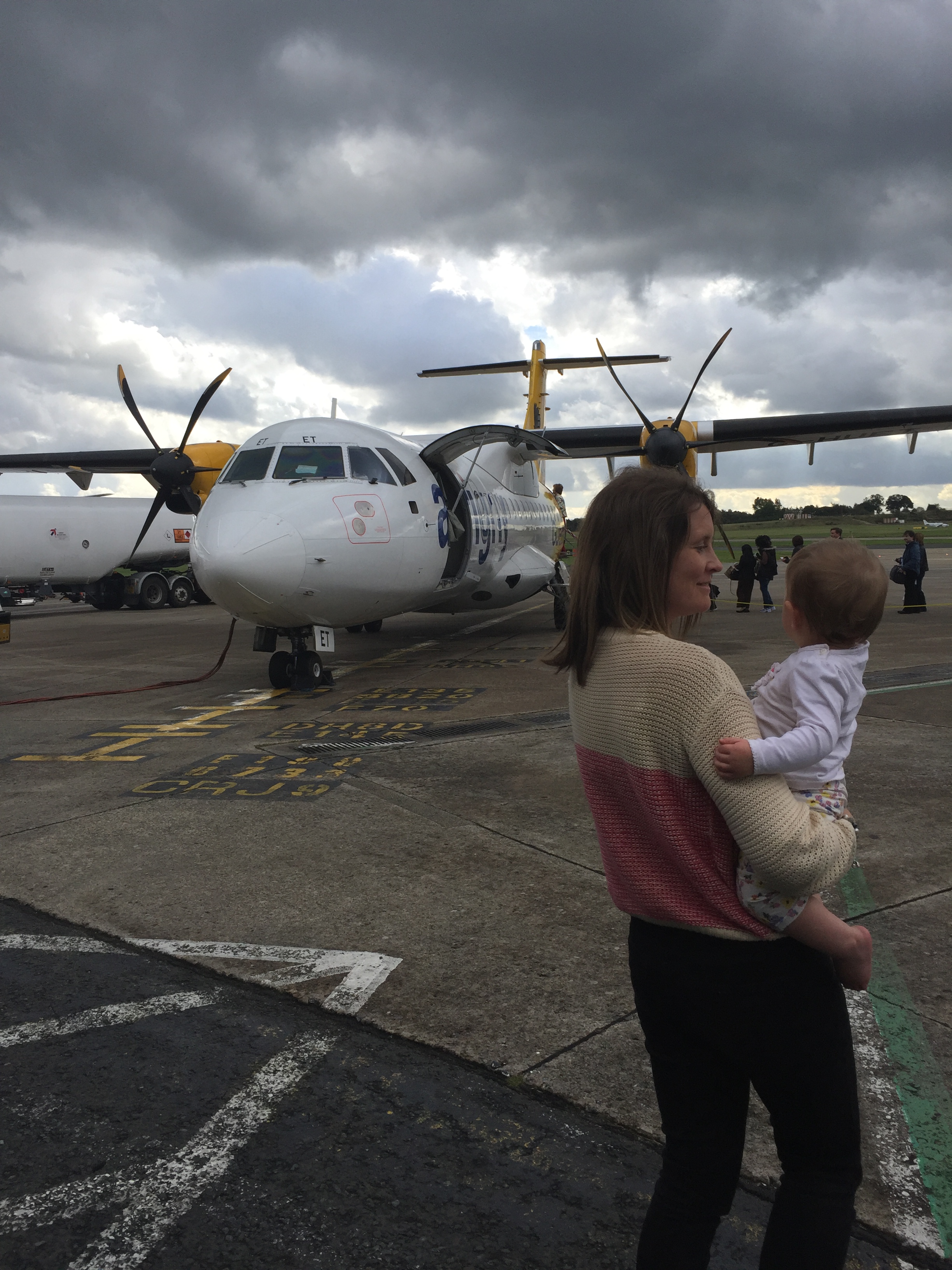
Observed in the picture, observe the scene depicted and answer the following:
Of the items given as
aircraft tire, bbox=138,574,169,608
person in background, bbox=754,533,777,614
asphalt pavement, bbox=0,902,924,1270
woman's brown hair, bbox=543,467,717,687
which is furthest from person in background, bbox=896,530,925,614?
aircraft tire, bbox=138,574,169,608

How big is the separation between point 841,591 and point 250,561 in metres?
7.34

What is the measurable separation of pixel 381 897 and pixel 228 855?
3.48 feet

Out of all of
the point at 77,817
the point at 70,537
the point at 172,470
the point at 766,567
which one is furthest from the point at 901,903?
the point at 70,537

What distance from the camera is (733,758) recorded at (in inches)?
59.9

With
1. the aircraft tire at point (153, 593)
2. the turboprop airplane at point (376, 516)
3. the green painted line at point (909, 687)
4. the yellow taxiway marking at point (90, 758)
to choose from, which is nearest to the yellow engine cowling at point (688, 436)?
the turboprop airplane at point (376, 516)

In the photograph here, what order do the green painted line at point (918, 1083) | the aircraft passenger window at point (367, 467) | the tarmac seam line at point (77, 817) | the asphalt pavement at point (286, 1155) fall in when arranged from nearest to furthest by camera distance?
the asphalt pavement at point (286, 1155) → the green painted line at point (918, 1083) → the tarmac seam line at point (77, 817) → the aircraft passenger window at point (367, 467)

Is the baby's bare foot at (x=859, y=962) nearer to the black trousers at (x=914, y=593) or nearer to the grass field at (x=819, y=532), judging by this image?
the black trousers at (x=914, y=593)

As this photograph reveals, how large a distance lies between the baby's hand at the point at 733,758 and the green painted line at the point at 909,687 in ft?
25.4

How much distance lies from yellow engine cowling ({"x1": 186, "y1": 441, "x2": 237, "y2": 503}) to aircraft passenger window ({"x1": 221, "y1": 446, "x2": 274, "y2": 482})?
486 centimetres

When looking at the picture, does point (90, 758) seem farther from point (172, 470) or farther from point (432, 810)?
point (172, 470)

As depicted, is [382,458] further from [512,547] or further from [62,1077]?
[62,1077]

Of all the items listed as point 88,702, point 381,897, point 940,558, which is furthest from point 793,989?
point 940,558

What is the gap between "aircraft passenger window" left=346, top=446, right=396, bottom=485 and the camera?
10047 mm

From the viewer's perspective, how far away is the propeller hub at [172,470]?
14.0m
